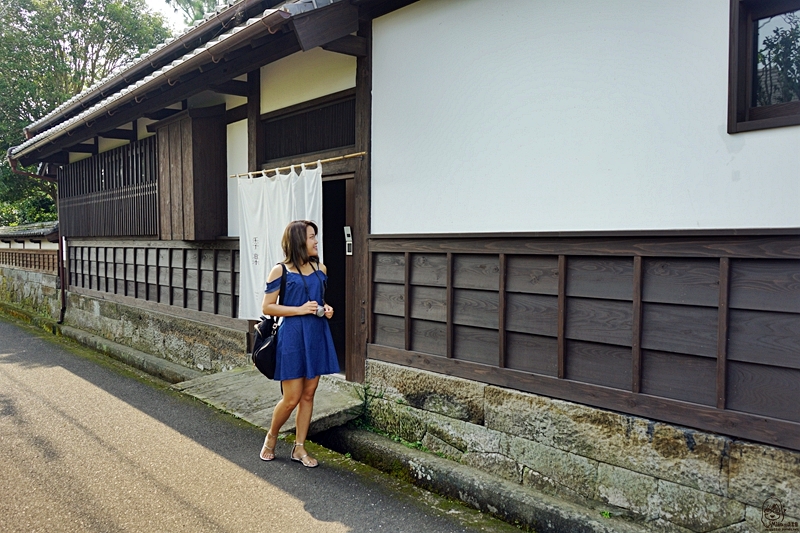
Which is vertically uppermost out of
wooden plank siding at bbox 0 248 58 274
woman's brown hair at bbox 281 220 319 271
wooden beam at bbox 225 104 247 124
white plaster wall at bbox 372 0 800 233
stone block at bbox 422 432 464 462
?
wooden beam at bbox 225 104 247 124

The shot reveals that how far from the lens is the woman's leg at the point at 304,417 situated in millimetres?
5094

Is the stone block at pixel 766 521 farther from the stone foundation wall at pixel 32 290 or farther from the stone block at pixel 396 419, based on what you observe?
the stone foundation wall at pixel 32 290

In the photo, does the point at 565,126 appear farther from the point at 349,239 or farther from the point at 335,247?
the point at 335,247

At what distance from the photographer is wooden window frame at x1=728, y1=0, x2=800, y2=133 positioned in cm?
339

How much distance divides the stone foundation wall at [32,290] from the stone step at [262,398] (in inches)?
387

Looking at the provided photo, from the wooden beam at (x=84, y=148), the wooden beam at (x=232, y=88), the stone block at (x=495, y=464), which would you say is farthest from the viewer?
the wooden beam at (x=84, y=148)

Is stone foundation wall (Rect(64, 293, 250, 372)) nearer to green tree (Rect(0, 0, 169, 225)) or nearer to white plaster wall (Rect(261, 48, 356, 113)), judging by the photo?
white plaster wall (Rect(261, 48, 356, 113))

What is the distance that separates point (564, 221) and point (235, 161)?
18.4 feet

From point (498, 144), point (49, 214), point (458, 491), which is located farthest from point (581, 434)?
point (49, 214)

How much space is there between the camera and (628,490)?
3951 millimetres

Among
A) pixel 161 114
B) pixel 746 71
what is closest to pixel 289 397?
pixel 746 71

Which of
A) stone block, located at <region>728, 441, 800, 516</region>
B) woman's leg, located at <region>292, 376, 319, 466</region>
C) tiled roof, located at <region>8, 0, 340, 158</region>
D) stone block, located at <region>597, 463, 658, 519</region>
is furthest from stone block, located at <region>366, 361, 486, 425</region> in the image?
tiled roof, located at <region>8, 0, 340, 158</region>

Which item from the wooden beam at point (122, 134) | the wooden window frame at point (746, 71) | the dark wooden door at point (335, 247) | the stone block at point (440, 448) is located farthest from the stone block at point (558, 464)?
the wooden beam at point (122, 134)

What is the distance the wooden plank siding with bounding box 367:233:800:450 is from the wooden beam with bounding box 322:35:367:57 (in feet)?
6.73
